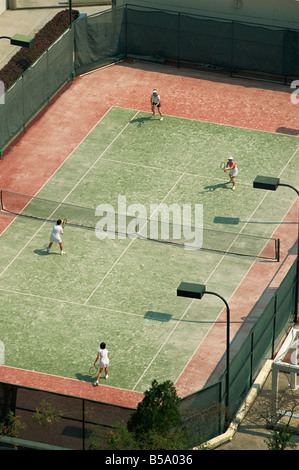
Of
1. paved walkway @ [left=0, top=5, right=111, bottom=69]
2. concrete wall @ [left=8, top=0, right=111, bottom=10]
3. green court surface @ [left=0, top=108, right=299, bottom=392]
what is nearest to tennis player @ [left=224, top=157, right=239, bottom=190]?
green court surface @ [left=0, top=108, right=299, bottom=392]

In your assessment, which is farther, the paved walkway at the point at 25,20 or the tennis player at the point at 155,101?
the paved walkway at the point at 25,20

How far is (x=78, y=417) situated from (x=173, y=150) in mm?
20210

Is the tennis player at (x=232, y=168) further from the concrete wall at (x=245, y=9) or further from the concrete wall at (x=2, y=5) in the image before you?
the concrete wall at (x=2, y=5)

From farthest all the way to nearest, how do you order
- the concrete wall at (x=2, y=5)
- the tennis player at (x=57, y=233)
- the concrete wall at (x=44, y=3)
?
the concrete wall at (x=44, y=3) < the concrete wall at (x=2, y=5) < the tennis player at (x=57, y=233)

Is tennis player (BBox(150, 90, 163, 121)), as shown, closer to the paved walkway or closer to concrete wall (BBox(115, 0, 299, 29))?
concrete wall (BBox(115, 0, 299, 29))

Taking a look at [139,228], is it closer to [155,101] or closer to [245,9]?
[155,101]

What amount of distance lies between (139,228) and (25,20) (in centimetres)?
1828

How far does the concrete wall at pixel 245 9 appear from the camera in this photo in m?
60.8

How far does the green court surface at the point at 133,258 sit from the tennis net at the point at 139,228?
333mm

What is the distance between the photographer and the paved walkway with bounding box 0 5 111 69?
206 feet

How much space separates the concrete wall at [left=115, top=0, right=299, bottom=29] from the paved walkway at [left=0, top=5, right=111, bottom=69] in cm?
494

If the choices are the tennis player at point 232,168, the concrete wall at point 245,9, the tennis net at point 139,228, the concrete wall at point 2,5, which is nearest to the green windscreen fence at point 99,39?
the concrete wall at point 245,9

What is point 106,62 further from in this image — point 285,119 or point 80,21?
point 285,119
